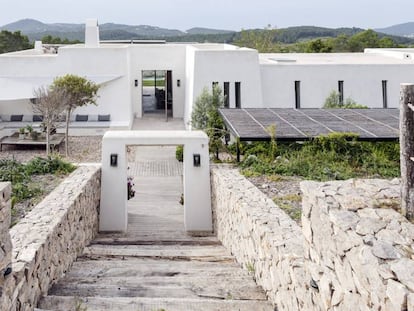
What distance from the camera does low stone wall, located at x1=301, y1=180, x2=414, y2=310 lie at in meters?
2.97

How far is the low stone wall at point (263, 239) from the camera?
5078mm

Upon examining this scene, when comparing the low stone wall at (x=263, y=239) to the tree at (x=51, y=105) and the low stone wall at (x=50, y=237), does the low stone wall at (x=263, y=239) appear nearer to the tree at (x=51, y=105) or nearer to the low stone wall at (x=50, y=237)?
the low stone wall at (x=50, y=237)

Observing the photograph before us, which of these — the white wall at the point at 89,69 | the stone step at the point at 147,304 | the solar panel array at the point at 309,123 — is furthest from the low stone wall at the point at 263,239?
the white wall at the point at 89,69

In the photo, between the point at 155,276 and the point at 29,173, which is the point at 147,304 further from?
the point at 29,173

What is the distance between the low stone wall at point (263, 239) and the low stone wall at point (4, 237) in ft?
9.63

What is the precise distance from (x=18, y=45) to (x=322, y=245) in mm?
54861

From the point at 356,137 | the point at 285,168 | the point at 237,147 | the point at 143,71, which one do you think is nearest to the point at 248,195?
the point at 285,168

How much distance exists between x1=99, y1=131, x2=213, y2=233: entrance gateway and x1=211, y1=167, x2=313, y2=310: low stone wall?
94 centimetres

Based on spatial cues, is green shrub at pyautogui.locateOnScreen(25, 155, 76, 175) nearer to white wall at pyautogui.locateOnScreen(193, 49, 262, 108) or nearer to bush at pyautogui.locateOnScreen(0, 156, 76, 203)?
bush at pyautogui.locateOnScreen(0, 156, 76, 203)

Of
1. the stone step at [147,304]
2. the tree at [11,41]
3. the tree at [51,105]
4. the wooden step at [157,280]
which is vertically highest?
the tree at [11,41]

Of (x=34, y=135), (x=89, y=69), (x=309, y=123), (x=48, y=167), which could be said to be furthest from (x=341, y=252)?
(x=89, y=69)

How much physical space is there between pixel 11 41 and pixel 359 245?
181 feet

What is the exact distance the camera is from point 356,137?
12.0 m

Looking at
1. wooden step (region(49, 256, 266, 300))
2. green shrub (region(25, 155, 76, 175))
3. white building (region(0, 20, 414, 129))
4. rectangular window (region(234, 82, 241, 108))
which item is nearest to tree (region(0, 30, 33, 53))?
white building (region(0, 20, 414, 129))
